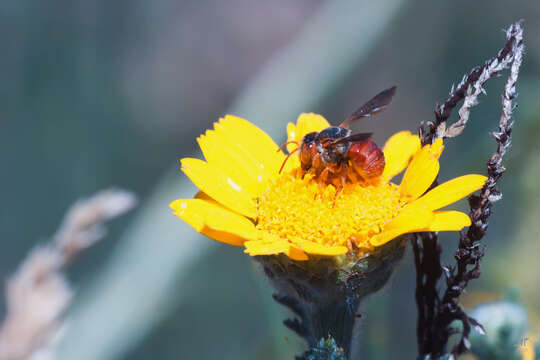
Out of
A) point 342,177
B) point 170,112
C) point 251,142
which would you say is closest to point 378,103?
point 342,177

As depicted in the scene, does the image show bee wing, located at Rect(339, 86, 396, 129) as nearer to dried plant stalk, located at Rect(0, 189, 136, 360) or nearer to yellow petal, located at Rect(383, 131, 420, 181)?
yellow petal, located at Rect(383, 131, 420, 181)

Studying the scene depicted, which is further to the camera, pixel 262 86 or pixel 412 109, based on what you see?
pixel 412 109

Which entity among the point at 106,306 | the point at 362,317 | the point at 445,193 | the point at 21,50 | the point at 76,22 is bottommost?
the point at 362,317

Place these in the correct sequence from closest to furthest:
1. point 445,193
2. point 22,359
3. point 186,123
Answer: point 445,193 < point 22,359 < point 186,123

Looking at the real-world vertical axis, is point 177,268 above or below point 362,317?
above

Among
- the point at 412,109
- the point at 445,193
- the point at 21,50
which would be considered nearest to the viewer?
the point at 445,193

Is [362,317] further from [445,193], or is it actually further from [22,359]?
[22,359]

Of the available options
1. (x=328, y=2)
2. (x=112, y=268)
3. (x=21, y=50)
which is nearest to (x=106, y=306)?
(x=112, y=268)
